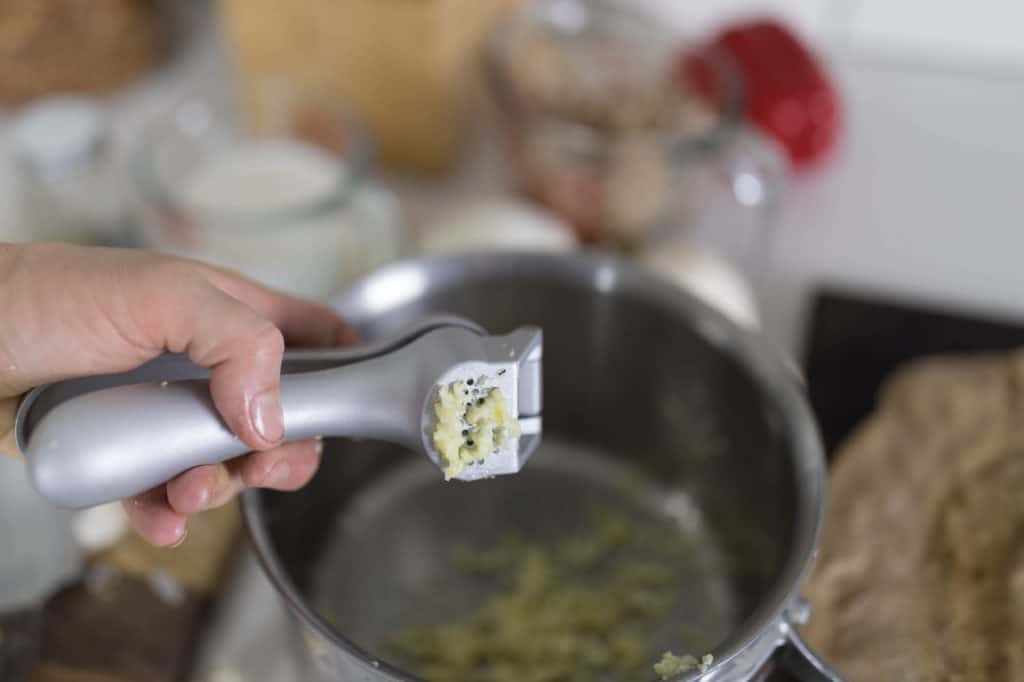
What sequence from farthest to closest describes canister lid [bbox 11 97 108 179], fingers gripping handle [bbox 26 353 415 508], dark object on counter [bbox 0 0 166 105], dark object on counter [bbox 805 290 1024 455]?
dark object on counter [bbox 0 0 166 105] → canister lid [bbox 11 97 108 179] → dark object on counter [bbox 805 290 1024 455] → fingers gripping handle [bbox 26 353 415 508]

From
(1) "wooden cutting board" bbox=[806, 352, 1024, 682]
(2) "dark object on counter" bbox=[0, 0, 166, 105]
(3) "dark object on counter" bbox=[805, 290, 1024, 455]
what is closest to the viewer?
(1) "wooden cutting board" bbox=[806, 352, 1024, 682]

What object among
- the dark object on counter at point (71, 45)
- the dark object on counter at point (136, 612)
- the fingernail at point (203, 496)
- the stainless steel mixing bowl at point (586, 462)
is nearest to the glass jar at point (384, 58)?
the dark object on counter at point (71, 45)

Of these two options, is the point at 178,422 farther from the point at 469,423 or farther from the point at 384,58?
the point at 384,58

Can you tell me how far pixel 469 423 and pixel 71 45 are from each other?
2.45 ft

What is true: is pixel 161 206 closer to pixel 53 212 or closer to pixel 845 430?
pixel 53 212

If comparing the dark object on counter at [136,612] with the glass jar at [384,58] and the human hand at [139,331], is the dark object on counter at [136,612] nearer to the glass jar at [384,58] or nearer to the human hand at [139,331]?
the human hand at [139,331]

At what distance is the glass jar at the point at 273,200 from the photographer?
800 millimetres

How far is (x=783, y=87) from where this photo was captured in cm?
95

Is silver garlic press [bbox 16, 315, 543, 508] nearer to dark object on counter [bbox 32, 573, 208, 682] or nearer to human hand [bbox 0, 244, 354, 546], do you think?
human hand [bbox 0, 244, 354, 546]

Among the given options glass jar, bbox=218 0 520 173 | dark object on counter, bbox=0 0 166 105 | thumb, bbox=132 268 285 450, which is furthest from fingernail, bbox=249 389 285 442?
dark object on counter, bbox=0 0 166 105

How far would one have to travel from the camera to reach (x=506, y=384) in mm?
457

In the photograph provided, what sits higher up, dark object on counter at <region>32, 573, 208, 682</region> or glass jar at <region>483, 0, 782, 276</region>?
glass jar at <region>483, 0, 782, 276</region>

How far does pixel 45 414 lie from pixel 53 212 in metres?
0.50

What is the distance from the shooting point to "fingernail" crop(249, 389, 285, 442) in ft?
1.42
